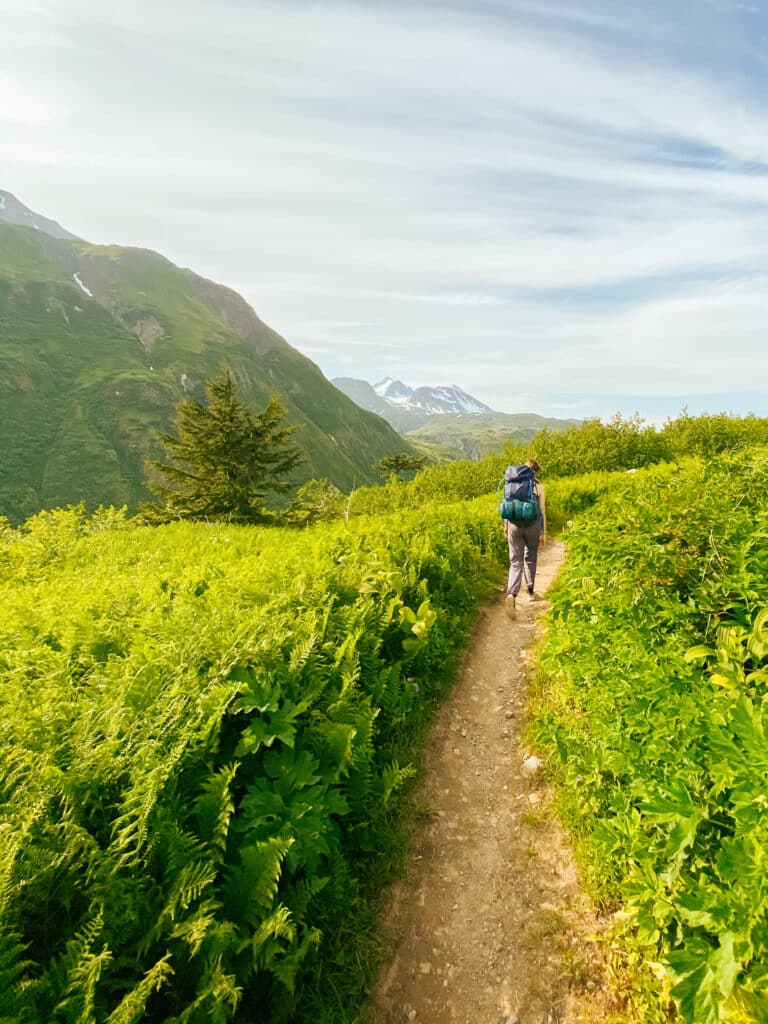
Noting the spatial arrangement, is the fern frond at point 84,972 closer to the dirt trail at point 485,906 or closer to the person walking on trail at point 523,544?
the dirt trail at point 485,906

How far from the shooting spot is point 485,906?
4152 mm

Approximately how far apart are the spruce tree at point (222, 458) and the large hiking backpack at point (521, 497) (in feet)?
68.0

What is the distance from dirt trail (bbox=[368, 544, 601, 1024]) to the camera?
3.48 metres

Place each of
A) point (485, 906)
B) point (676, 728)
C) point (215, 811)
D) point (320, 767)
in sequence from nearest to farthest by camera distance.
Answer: point (676, 728) → point (215, 811) → point (485, 906) → point (320, 767)

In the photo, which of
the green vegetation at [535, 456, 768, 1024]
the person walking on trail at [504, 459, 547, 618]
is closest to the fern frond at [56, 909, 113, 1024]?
the green vegetation at [535, 456, 768, 1024]

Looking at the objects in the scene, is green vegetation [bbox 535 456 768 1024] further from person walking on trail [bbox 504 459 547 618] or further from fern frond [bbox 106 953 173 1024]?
person walking on trail [bbox 504 459 547 618]

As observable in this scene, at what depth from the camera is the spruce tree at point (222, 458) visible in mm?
28484

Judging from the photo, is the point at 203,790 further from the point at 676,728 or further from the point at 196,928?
the point at 676,728

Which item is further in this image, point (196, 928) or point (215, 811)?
point (215, 811)

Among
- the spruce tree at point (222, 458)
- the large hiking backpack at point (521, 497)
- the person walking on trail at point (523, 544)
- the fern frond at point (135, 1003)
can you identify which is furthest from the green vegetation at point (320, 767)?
the spruce tree at point (222, 458)

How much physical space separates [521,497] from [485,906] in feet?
22.6

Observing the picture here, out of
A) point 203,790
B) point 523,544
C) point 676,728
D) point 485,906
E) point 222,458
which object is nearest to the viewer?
point 676,728

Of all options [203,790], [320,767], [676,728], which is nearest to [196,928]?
[203,790]

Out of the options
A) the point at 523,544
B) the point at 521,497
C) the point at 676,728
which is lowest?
the point at 676,728
